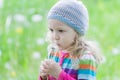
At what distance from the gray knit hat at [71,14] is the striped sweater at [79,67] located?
0.14m

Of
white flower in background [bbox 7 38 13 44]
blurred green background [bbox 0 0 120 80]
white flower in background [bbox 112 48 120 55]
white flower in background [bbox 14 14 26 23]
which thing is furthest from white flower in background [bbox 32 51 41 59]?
white flower in background [bbox 112 48 120 55]

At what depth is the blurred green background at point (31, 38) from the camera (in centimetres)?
425

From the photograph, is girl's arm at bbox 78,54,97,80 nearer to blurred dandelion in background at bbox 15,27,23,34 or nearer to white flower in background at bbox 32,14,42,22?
blurred dandelion in background at bbox 15,27,23,34

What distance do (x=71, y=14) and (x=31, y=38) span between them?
169 cm

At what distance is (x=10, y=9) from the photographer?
465cm

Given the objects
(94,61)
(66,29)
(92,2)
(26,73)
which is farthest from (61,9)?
(92,2)

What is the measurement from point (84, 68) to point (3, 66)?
153cm

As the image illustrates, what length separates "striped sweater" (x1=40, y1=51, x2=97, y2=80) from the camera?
281 centimetres

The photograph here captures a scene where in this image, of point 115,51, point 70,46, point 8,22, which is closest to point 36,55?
point 8,22

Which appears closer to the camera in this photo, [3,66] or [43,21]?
[3,66]

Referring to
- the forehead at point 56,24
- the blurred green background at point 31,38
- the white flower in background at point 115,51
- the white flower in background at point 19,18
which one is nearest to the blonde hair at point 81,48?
the forehead at point 56,24

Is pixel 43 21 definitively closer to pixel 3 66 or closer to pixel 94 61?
pixel 3 66

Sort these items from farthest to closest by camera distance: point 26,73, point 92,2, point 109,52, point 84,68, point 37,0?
point 92,2, point 37,0, point 109,52, point 26,73, point 84,68

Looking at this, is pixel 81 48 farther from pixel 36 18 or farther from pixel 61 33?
pixel 36 18
